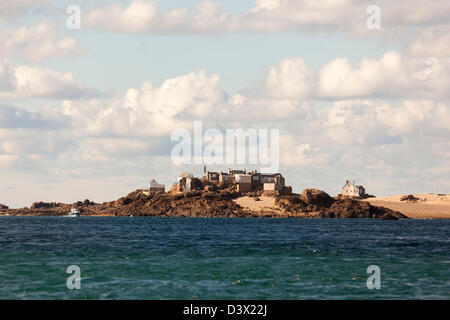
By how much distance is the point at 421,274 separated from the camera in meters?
55.2
